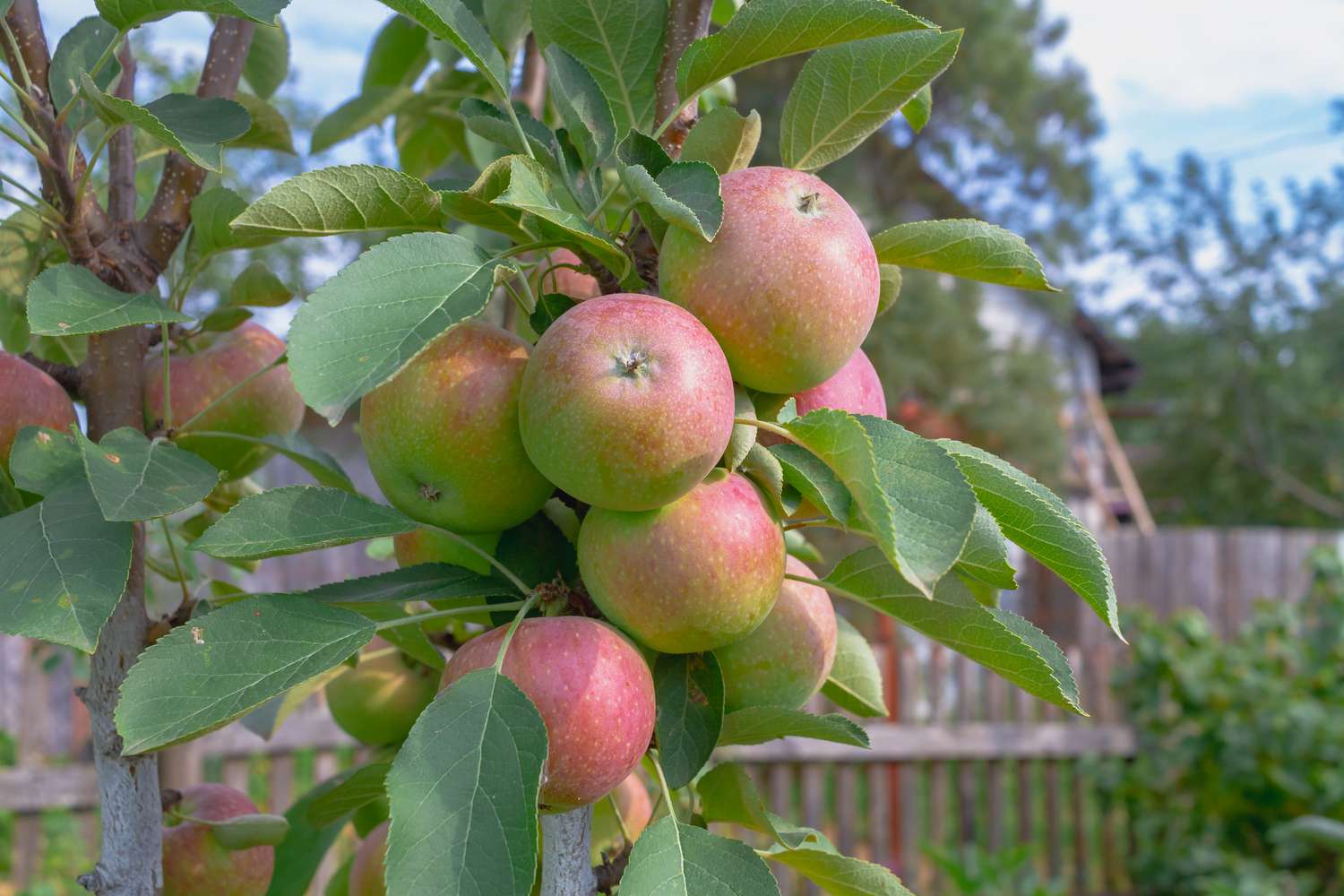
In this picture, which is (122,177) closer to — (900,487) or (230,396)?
(230,396)

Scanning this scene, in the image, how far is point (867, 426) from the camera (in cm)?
71

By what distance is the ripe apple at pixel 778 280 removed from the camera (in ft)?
2.39

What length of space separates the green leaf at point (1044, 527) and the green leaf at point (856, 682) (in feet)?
1.14

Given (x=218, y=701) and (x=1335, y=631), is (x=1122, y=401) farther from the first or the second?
(x=218, y=701)

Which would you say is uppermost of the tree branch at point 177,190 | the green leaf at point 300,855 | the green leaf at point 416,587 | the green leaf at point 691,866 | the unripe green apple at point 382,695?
the tree branch at point 177,190

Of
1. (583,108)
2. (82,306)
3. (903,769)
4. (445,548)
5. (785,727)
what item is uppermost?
(583,108)

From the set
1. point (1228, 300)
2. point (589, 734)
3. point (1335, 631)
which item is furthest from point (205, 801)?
point (1228, 300)

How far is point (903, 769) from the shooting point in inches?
213

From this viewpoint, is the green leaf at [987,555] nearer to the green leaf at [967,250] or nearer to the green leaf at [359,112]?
the green leaf at [967,250]

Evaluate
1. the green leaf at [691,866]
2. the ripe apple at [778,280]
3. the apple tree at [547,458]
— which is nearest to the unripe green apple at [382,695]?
the apple tree at [547,458]

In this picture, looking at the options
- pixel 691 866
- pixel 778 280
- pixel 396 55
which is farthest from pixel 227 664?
pixel 396 55

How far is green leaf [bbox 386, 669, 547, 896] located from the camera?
23.7 inches

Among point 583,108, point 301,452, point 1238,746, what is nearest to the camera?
point 583,108

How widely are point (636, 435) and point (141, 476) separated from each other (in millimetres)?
372
